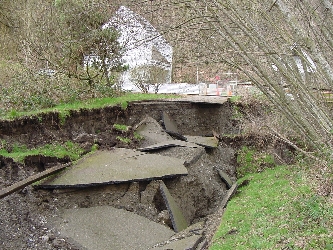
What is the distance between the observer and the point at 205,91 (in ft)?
71.4

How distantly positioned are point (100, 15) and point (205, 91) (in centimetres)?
913

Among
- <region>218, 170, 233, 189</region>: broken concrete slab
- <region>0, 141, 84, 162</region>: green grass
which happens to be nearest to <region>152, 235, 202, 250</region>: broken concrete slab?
<region>0, 141, 84, 162</region>: green grass

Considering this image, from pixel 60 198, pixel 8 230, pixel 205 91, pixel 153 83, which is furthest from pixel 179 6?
pixel 205 91

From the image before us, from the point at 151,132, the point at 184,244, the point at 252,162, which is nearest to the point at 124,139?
the point at 151,132

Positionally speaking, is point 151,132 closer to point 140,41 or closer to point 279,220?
point 140,41

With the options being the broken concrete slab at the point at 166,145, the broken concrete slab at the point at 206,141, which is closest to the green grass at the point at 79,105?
the broken concrete slab at the point at 166,145

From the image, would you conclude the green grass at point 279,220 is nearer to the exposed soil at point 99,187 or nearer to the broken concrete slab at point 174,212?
the exposed soil at point 99,187

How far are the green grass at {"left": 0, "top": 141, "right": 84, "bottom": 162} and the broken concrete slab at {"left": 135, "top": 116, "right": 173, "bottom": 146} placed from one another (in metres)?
2.79

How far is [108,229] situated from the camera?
7.58 m

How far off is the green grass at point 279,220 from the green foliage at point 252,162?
3.39m

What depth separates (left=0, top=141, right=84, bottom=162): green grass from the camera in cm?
873

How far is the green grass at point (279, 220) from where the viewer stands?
568cm

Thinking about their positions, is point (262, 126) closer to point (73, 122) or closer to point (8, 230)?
point (73, 122)

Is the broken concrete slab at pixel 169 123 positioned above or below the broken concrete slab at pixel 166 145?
above
